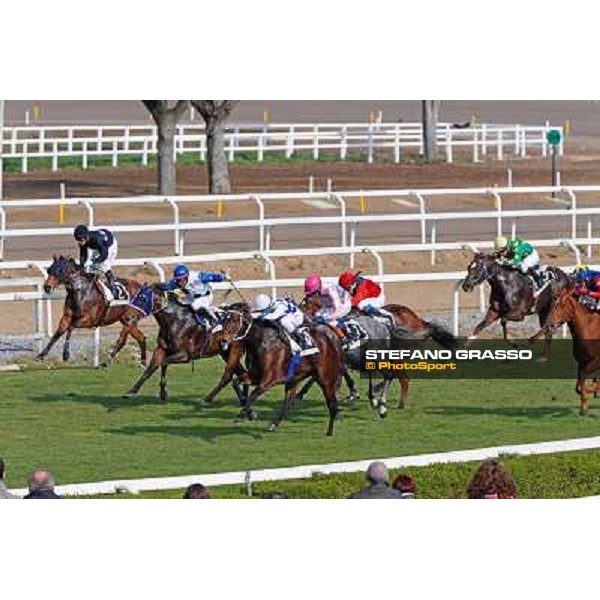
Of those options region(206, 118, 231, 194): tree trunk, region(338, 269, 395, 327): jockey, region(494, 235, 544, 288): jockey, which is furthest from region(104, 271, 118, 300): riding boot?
region(206, 118, 231, 194): tree trunk

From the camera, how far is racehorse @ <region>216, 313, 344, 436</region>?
56.4ft

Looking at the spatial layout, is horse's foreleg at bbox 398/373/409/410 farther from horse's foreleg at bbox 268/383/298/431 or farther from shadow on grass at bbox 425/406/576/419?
horse's foreleg at bbox 268/383/298/431

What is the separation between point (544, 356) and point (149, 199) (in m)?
5.52

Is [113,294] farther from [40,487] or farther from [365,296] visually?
[40,487]

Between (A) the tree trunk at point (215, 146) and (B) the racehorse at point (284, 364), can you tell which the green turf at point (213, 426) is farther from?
(A) the tree trunk at point (215, 146)

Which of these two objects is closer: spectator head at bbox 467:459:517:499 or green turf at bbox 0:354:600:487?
spectator head at bbox 467:459:517:499

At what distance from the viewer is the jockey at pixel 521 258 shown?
20.8 m

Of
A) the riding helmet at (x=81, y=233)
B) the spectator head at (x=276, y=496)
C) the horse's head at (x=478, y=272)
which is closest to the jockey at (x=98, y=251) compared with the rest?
the riding helmet at (x=81, y=233)

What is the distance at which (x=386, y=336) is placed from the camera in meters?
18.3

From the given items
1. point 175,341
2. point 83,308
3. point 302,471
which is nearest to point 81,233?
point 83,308

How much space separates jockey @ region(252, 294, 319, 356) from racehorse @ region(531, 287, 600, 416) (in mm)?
2175

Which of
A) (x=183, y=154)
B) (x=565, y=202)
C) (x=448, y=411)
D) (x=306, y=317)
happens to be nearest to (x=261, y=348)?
(x=306, y=317)

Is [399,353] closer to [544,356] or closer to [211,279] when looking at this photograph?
[211,279]

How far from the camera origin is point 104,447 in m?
16.5
